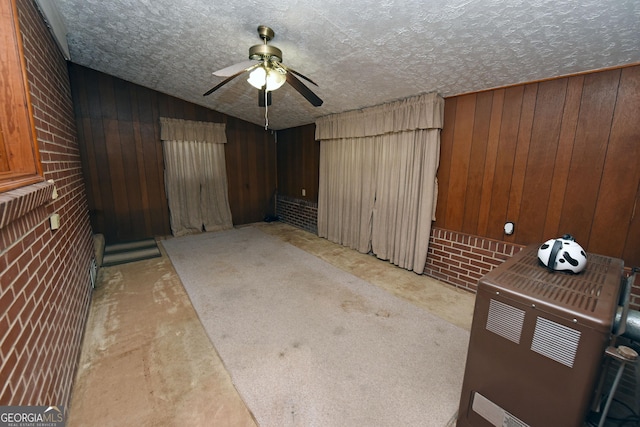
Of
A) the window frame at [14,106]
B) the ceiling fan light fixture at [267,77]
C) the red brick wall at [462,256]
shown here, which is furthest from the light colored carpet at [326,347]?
the ceiling fan light fixture at [267,77]

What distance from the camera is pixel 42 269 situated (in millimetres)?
1395

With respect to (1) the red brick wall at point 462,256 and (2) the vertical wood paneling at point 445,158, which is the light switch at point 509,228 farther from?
(2) the vertical wood paneling at point 445,158

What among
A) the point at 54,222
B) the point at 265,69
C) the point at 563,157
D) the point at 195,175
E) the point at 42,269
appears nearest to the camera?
the point at 42,269

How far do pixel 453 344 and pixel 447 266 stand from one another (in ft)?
3.94

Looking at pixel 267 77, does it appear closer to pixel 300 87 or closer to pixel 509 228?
pixel 300 87

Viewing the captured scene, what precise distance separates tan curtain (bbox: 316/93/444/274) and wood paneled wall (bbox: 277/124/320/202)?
39 cm

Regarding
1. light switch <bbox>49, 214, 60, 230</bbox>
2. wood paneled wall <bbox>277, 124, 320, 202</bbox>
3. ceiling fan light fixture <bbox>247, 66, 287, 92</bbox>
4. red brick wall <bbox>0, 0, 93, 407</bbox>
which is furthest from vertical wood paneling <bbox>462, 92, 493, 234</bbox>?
light switch <bbox>49, 214, 60, 230</bbox>

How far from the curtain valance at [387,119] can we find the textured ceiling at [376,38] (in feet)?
0.43

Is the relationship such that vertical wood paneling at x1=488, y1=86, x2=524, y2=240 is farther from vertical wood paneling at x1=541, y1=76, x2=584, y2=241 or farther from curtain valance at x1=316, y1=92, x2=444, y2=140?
curtain valance at x1=316, y1=92, x2=444, y2=140

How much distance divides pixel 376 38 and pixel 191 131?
395cm

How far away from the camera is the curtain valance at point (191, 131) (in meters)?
4.55

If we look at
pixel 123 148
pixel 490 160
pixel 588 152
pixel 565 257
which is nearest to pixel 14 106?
pixel 565 257

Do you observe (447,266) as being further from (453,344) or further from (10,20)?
(10,20)

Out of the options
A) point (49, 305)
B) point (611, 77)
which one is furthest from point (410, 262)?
point (49, 305)
